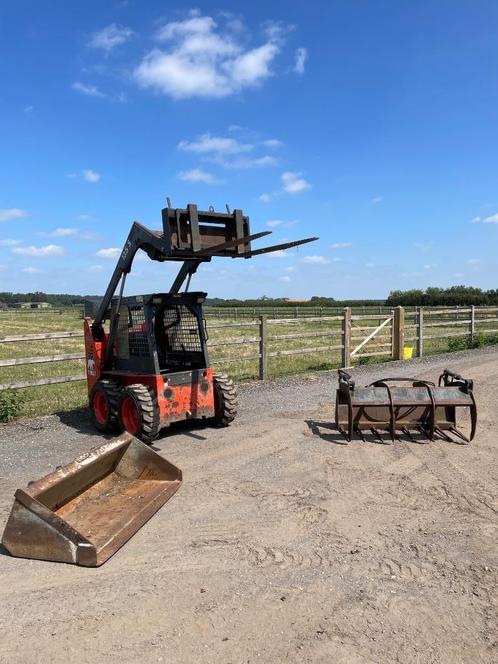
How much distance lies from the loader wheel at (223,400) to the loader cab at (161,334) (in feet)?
1.09

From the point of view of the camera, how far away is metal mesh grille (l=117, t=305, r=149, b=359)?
282 inches

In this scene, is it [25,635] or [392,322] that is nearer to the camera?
[25,635]

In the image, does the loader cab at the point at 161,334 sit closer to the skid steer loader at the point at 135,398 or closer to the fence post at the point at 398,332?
the skid steer loader at the point at 135,398

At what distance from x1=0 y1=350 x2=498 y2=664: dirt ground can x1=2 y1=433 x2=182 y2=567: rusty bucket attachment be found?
103 mm

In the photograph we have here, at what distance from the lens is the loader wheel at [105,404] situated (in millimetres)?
7160

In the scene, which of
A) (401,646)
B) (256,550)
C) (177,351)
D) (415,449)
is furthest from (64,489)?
(415,449)

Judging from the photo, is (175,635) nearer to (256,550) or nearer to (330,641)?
(330,641)

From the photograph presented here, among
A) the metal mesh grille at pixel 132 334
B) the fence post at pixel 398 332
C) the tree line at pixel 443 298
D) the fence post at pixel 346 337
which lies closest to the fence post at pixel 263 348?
the fence post at pixel 346 337

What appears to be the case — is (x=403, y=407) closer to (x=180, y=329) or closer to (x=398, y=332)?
(x=180, y=329)

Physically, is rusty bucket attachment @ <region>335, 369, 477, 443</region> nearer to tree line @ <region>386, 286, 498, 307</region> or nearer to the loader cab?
the loader cab

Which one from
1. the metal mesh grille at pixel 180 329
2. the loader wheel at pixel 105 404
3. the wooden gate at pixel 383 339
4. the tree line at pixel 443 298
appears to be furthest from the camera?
the tree line at pixel 443 298

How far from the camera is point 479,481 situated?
17.9 feet

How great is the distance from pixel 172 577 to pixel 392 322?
13382 millimetres

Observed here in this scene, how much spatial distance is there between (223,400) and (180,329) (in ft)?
4.05
